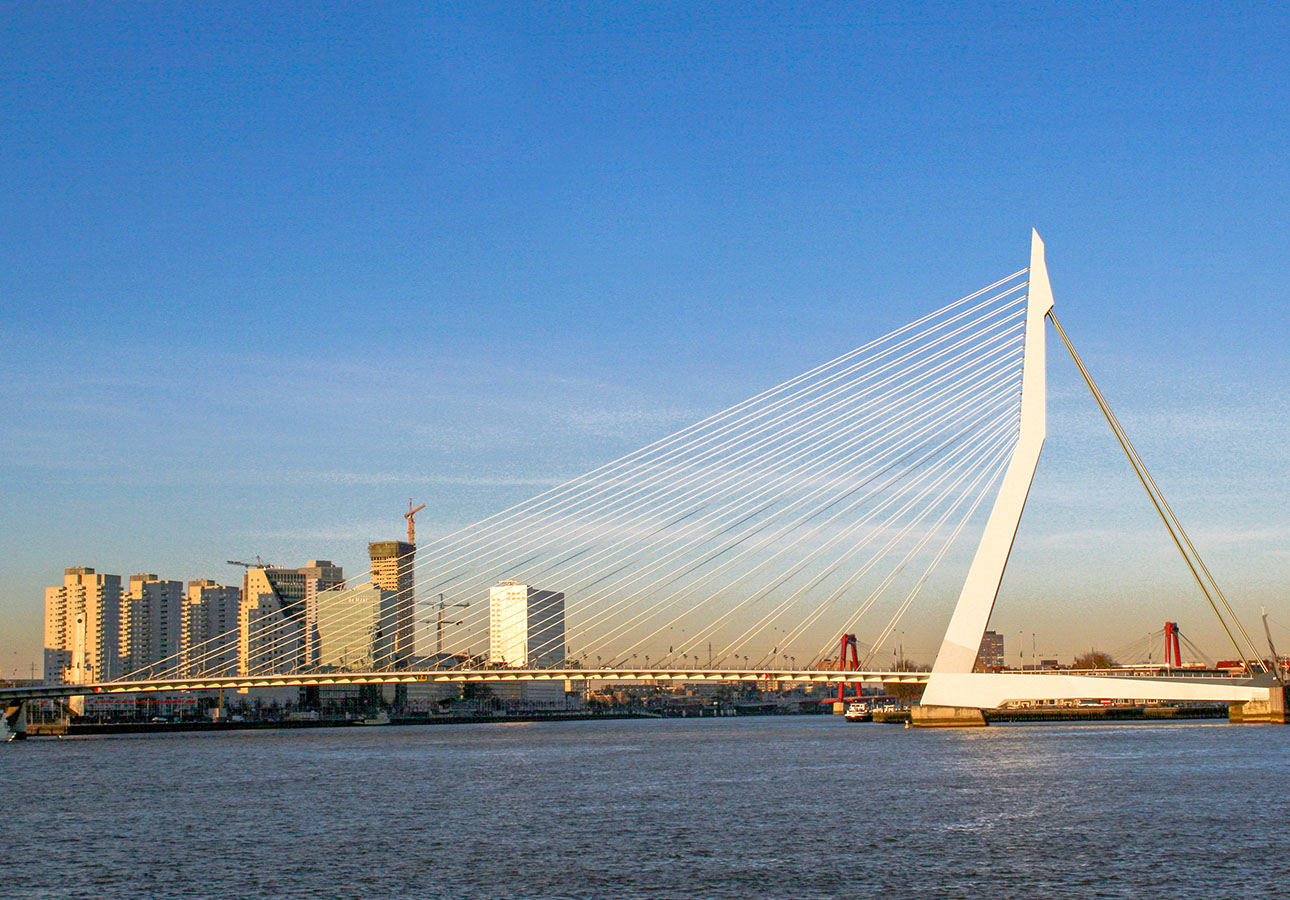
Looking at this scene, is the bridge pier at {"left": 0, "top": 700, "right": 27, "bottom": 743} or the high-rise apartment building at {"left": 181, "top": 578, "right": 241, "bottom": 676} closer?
the bridge pier at {"left": 0, "top": 700, "right": 27, "bottom": 743}

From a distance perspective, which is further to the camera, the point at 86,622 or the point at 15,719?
the point at 86,622

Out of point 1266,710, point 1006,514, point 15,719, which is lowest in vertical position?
point 15,719

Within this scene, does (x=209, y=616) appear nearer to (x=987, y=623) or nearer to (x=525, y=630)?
(x=525, y=630)

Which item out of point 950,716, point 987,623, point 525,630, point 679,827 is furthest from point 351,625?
point 679,827

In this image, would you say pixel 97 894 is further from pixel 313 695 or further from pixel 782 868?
pixel 313 695

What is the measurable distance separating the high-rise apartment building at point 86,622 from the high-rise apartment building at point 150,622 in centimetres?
134

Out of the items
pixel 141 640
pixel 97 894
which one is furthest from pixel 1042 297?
pixel 141 640

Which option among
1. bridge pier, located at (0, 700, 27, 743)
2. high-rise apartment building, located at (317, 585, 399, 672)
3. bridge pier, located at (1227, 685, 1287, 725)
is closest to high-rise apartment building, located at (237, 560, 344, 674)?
high-rise apartment building, located at (317, 585, 399, 672)

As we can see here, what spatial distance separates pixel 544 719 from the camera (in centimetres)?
14175

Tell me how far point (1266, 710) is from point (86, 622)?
544 feet

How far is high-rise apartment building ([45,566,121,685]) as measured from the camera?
18275cm

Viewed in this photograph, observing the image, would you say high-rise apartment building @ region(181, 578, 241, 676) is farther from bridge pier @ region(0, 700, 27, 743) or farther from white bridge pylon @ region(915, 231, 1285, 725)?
white bridge pylon @ region(915, 231, 1285, 725)

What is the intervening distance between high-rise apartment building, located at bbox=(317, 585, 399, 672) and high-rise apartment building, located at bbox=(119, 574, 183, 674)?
29.3 meters

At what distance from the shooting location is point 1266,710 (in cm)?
5284
